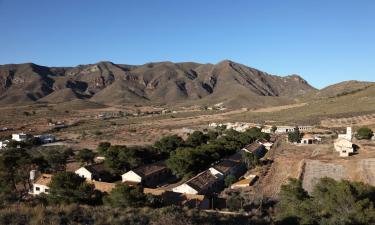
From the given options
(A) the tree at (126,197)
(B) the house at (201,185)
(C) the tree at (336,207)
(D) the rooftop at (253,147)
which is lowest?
(B) the house at (201,185)

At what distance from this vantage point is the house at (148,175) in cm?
3194

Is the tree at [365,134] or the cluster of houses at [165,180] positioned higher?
the tree at [365,134]

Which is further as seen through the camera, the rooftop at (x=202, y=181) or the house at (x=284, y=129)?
the house at (x=284, y=129)

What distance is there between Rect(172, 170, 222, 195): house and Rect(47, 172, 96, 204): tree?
22.2 feet

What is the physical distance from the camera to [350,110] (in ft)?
283

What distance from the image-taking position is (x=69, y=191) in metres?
22.1

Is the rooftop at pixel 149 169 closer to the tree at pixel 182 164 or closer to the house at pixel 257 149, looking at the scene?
the tree at pixel 182 164

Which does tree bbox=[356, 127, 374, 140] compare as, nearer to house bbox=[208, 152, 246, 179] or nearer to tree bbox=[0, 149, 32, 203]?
house bbox=[208, 152, 246, 179]

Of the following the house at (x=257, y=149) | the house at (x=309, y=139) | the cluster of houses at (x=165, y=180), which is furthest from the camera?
the house at (x=309, y=139)

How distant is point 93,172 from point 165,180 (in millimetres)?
6589

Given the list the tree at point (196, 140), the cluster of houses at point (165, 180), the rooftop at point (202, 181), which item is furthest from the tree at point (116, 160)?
the tree at point (196, 140)

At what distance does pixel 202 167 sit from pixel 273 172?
683 cm

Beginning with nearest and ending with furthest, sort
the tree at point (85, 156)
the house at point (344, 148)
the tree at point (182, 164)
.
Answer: the tree at point (182, 164)
the tree at point (85, 156)
the house at point (344, 148)

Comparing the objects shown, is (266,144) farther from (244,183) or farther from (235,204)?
(235,204)
